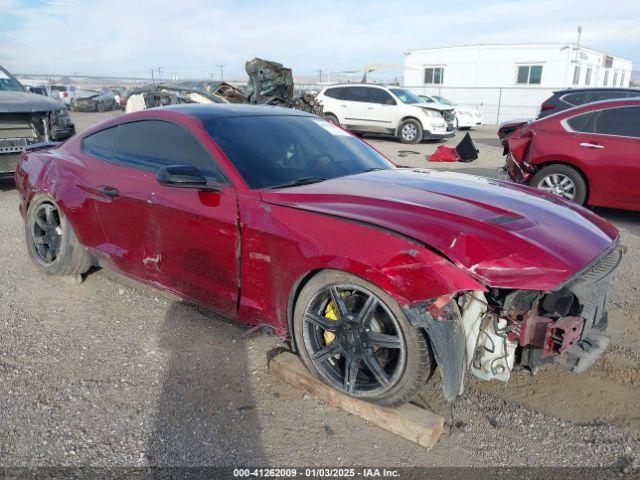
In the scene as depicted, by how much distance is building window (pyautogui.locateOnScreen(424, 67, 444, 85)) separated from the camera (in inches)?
1348

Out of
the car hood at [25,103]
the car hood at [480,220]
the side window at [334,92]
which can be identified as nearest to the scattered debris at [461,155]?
the side window at [334,92]

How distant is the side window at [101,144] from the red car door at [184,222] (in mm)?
234

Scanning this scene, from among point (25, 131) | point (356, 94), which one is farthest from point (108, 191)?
point (356, 94)

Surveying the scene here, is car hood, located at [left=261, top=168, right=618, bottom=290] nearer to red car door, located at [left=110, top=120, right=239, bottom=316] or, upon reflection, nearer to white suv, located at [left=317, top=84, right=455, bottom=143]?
red car door, located at [left=110, top=120, right=239, bottom=316]

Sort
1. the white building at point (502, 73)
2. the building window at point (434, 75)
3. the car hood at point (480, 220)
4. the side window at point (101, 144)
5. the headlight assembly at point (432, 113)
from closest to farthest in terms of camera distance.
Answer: the car hood at point (480, 220) → the side window at point (101, 144) → the headlight assembly at point (432, 113) → the white building at point (502, 73) → the building window at point (434, 75)

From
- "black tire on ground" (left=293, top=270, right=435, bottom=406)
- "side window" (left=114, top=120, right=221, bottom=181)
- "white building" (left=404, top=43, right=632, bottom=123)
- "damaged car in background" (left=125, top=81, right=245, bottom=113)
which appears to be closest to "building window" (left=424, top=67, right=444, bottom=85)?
"white building" (left=404, top=43, right=632, bottom=123)

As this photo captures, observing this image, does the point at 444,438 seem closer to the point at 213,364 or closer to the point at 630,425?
the point at 630,425

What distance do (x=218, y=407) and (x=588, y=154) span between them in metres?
5.94

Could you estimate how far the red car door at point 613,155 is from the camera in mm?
6438

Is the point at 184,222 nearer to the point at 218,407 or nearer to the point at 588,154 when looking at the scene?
the point at 218,407

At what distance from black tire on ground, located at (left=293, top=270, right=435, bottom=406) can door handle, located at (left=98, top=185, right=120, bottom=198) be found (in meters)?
1.72

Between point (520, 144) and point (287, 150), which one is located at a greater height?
point (287, 150)

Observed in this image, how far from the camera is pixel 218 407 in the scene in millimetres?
2852

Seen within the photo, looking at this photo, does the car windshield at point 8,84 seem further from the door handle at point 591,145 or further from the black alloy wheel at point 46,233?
the door handle at point 591,145
